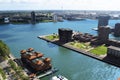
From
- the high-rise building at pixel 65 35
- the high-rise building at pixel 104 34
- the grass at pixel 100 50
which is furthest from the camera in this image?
the high-rise building at pixel 65 35

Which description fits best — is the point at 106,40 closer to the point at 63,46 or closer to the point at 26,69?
the point at 63,46

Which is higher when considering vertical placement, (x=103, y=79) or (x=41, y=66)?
(x=41, y=66)

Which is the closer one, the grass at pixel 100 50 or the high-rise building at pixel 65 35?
the grass at pixel 100 50

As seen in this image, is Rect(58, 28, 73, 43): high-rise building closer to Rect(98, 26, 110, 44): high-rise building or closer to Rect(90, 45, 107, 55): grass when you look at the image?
Rect(98, 26, 110, 44): high-rise building

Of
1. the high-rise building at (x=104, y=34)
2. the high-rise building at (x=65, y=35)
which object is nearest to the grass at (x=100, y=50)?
the high-rise building at (x=104, y=34)

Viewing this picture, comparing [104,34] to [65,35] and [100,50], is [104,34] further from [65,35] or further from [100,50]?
[65,35]

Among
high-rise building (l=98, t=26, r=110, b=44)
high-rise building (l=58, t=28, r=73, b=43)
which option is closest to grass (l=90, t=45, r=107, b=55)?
high-rise building (l=98, t=26, r=110, b=44)

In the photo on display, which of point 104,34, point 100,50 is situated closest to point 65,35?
point 104,34

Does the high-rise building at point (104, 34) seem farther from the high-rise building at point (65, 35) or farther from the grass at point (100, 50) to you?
the high-rise building at point (65, 35)

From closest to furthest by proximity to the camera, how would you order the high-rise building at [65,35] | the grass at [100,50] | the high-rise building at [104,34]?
the grass at [100,50] < the high-rise building at [104,34] < the high-rise building at [65,35]

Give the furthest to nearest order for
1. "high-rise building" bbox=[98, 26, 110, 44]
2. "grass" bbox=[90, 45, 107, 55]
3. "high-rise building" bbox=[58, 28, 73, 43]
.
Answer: "high-rise building" bbox=[58, 28, 73, 43], "high-rise building" bbox=[98, 26, 110, 44], "grass" bbox=[90, 45, 107, 55]

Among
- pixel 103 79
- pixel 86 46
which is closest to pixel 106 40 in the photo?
pixel 86 46
